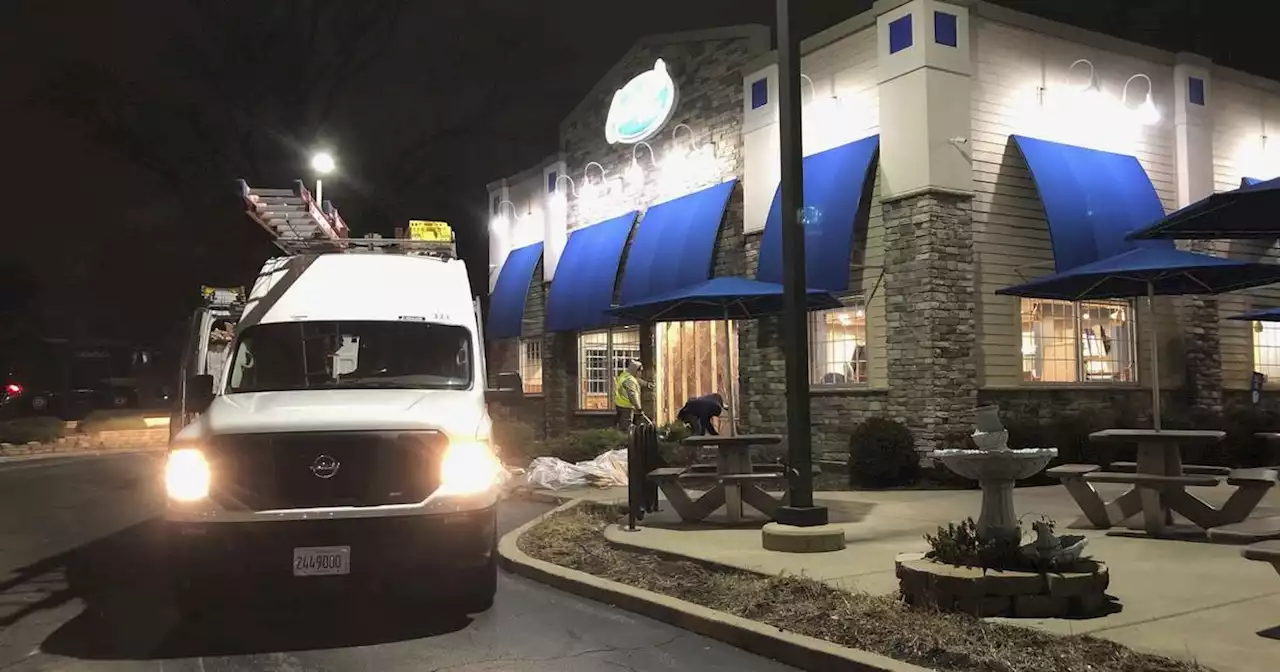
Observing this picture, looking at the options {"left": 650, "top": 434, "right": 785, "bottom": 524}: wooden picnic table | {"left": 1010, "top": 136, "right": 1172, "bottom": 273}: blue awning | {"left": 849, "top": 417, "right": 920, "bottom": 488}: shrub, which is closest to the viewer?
{"left": 650, "top": 434, "right": 785, "bottom": 524}: wooden picnic table

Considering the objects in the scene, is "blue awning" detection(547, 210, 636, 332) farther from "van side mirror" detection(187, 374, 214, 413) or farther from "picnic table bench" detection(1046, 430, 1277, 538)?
"van side mirror" detection(187, 374, 214, 413)

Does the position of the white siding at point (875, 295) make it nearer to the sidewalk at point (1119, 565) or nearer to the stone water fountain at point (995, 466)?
the sidewalk at point (1119, 565)

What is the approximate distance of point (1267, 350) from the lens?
57.4ft

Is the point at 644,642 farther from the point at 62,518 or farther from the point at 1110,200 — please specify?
the point at 1110,200

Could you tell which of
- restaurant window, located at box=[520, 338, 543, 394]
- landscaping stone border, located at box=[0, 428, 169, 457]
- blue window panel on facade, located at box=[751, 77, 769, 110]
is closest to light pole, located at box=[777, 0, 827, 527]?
blue window panel on facade, located at box=[751, 77, 769, 110]

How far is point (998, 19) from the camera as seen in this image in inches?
555

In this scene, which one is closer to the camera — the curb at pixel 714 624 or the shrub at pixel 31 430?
the curb at pixel 714 624

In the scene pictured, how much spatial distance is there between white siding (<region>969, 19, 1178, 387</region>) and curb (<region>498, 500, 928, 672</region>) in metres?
8.18

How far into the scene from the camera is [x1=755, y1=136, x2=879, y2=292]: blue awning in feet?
45.7

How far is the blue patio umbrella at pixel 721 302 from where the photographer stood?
470 inches

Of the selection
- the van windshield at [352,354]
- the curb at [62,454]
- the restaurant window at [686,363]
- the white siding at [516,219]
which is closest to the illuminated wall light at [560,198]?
the white siding at [516,219]

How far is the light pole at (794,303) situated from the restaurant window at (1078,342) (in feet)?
23.3

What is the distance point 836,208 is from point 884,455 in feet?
12.1

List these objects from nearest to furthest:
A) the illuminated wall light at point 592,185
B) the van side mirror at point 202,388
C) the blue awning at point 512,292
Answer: the van side mirror at point 202,388 → the illuminated wall light at point 592,185 → the blue awning at point 512,292
